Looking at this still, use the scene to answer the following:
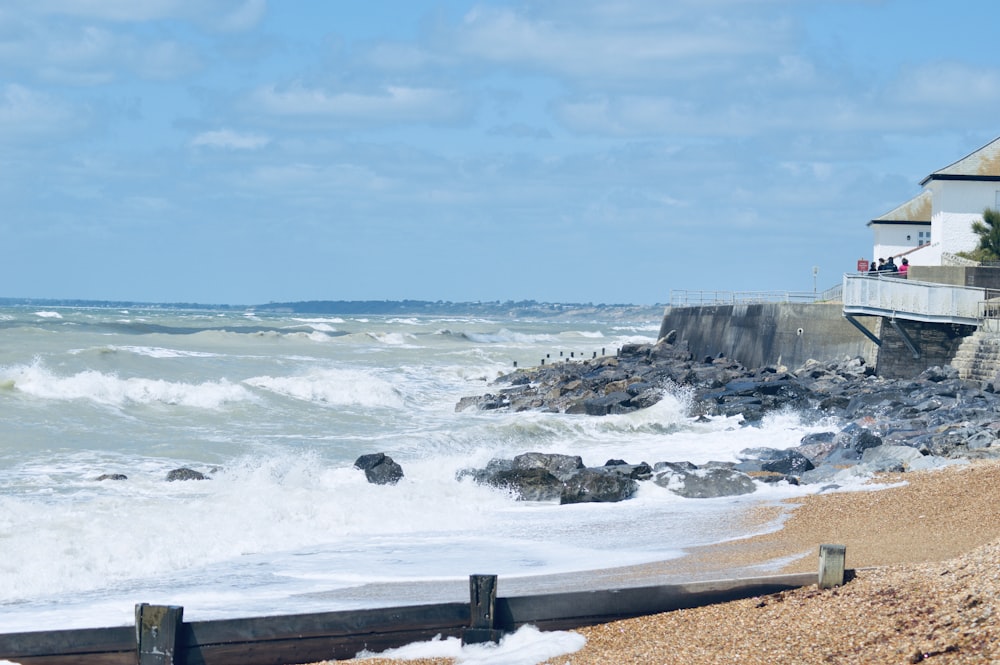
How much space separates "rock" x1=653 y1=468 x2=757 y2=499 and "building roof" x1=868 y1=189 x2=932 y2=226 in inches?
1360

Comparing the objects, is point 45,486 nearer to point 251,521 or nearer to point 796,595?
point 251,521

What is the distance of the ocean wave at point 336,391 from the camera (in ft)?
90.8

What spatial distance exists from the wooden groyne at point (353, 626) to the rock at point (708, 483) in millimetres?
5909

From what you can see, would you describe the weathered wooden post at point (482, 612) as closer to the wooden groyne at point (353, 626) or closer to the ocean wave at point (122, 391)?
the wooden groyne at point (353, 626)

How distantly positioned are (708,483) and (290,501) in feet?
15.2

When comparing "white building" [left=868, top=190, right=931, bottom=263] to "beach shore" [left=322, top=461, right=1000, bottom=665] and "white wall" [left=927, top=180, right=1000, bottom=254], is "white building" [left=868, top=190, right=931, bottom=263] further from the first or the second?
"beach shore" [left=322, top=461, right=1000, bottom=665]

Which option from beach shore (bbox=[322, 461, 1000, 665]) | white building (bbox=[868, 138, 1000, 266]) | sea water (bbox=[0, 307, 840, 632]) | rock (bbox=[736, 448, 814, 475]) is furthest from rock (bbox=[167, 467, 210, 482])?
white building (bbox=[868, 138, 1000, 266])

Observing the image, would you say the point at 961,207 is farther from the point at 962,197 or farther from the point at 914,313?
the point at 914,313

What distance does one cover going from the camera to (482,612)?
6.59 metres

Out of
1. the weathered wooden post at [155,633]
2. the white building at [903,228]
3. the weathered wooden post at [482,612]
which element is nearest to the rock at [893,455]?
the weathered wooden post at [482,612]

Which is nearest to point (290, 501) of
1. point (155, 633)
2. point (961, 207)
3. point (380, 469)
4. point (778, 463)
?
point (380, 469)

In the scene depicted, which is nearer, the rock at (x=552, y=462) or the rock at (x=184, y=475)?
the rock at (x=184, y=475)

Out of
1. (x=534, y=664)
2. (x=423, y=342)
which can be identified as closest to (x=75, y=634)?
(x=534, y=664)

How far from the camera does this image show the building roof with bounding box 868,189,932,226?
45.1 metres
